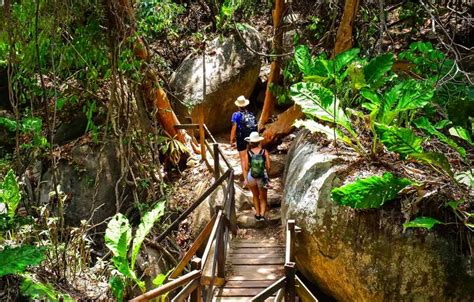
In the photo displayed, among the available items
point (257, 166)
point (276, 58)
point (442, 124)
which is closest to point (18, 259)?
point (257, 166)

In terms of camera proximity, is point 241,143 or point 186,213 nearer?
point 186,213

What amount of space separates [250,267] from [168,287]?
2250 millimetres

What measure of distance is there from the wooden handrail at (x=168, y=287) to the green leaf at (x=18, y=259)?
4.47 ft

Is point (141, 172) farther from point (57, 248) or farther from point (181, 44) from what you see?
point (181, 44)

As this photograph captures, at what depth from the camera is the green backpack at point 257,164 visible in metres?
6.75

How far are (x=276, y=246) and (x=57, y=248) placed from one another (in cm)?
294

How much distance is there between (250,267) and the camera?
20.5ft

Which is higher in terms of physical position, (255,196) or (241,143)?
(241,143)

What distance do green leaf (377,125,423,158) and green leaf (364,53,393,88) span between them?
1444 millimetres

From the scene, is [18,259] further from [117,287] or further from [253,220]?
[253,220]

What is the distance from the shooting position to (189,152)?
9.52m

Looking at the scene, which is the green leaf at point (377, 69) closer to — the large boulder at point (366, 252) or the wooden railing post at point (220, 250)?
the large boulder at point (366, 252)

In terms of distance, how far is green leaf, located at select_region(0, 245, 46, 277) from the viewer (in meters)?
4.54

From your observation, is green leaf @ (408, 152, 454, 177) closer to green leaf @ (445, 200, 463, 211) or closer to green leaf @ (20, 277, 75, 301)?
green leaf @ (445, 200, 463, 211)
